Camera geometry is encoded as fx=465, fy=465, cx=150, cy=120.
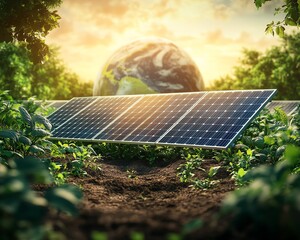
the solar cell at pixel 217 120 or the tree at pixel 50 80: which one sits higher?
the solar cell at pixel 217 120

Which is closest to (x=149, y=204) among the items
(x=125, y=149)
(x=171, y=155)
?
(x=171, y=155)

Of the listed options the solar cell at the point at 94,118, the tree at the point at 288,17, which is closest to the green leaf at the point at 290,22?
the tree at the point at 288,17

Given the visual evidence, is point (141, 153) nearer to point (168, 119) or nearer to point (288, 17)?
point (168, 119)

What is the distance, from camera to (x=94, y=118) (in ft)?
48.0

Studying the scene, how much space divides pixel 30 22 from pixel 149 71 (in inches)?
651

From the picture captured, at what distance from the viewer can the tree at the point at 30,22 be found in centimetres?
895

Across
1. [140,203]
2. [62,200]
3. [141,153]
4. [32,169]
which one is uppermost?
[32,169]

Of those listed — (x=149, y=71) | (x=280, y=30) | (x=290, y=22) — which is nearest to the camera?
(x=290, y=22)

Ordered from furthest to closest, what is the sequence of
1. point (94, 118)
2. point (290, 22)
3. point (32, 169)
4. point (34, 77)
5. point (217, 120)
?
point (34, 77)
point (94, 118)
point (217, 120)
point (290, 22)
point (32, 169)

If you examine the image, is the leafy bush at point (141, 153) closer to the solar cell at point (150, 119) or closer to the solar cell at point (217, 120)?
the solar cell at point (150, 119)

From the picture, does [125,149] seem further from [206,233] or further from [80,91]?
[80,91]

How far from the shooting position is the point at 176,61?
1058 inches

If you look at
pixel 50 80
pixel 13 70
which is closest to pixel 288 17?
pixel 13 70

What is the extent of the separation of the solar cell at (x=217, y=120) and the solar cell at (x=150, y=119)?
0.38 meters
